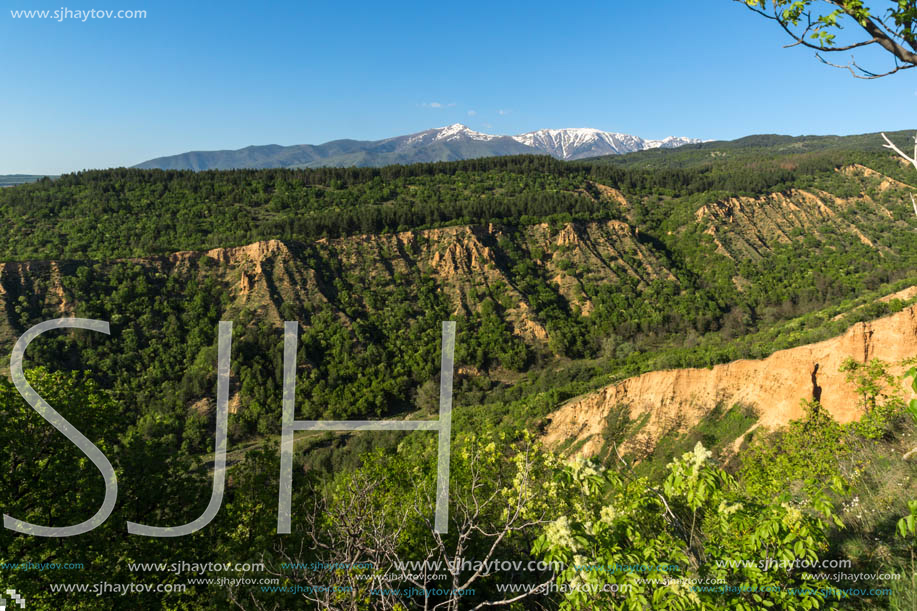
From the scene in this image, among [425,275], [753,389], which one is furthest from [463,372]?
[753,389]

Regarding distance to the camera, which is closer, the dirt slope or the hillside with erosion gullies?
the dirt slope

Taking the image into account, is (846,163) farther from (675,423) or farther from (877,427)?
(877,427)

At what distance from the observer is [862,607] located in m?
4.98

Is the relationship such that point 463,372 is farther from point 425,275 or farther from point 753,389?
point 753,389

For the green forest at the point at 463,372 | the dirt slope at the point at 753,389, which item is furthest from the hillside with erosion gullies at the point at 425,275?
the dirt slope at the point at 753,389

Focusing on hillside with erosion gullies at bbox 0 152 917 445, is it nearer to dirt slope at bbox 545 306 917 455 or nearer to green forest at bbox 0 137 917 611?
green forest at bbox 0 137 917 611

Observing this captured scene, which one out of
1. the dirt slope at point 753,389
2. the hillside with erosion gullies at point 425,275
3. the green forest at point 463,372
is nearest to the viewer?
the green forest at point 463,372

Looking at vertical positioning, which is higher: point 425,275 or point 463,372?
point 425,275

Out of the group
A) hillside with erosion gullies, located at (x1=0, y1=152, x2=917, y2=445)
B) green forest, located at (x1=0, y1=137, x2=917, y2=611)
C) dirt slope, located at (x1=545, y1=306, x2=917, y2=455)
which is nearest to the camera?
green forest, located at (x1=0, y1=137, x2=917, y2=611)

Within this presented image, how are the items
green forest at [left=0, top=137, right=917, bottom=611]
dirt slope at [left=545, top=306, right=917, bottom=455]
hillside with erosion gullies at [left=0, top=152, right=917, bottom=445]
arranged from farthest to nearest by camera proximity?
1. hillside with erosion gullies at [left=0, top=152, right=917, bottom=445]
2. dirt slope at [left=545, top=306, right=917, bottom=455]
3. green forest at [left=0, top=137, right=917, bottom=611]

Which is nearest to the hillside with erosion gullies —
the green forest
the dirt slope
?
the green forest

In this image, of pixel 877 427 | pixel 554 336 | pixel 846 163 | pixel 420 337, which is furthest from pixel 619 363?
pixel 846 163

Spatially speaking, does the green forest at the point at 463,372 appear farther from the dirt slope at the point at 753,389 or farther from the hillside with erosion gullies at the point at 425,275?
the dirt slope at the point at 753,389

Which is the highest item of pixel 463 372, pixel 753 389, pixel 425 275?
pixel 425 275
